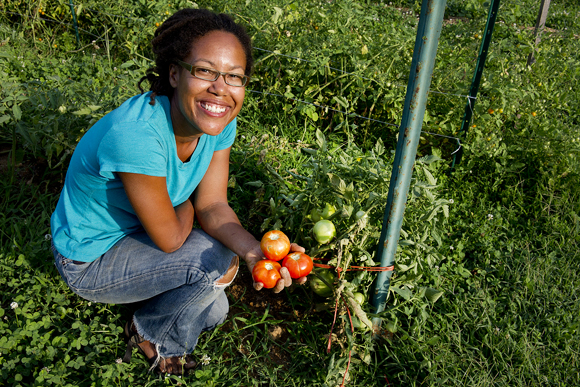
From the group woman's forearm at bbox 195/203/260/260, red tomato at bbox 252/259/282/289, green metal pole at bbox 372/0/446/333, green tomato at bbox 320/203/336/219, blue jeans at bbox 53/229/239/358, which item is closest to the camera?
green metal pole at bbox 372/0/446/333

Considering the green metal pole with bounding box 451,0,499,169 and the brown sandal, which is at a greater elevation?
the green metal pole with bounding box 451,0,499,169

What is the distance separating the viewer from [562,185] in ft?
9.93

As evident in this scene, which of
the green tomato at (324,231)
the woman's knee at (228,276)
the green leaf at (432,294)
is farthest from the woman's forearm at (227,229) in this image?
the green leaf at (432,294)

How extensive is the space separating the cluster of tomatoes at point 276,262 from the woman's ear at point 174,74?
2.38ft

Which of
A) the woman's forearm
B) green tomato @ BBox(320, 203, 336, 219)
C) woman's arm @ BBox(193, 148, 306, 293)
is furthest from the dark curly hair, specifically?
green tomato @ BBox(320, 203, 336, 219)

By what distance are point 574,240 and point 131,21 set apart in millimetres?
3658

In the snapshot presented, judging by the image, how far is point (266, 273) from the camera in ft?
5.62

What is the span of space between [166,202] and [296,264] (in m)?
0.58

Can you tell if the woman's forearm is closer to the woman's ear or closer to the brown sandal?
the brown sandal

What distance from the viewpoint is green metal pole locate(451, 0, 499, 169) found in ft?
9.27

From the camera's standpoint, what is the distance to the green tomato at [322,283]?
6.90 ft

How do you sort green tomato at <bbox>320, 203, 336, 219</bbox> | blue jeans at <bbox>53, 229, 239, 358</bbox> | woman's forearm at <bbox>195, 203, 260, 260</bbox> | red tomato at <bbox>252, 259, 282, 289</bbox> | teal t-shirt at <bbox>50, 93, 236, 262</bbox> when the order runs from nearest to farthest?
1. teal t-shirt at <bbox>50, 93, 236, 262</bbox>
2. red tomato at <bbox>252, 259, 282, 289</bbox>
3. blue jeans at <bbox>53, 229, 239, 358</bbox>
4. woman's forearm at <bbox>195, 203, 260, 260</bbox>
5. green tomato at <bbox>320, 203, 336, 219</bbox>

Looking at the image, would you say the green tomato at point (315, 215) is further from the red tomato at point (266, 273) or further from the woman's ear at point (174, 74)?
the woman's ear at point (174, 74)

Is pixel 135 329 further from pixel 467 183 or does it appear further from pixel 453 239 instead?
pixel 467 183
